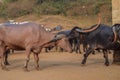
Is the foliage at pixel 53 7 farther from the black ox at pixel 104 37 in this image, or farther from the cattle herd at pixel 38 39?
the cattle herd at pixel 38 39

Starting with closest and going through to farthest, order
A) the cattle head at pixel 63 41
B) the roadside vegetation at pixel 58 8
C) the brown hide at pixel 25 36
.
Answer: the cattle head at pixel 63 41
the brown hide at pixel 25 36
the roadside vegetation at pixel 58 8

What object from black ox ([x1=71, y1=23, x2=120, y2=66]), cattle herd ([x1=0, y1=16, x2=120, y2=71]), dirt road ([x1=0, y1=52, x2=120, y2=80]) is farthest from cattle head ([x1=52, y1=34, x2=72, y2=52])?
black ox ([x1=71, y1=23, x2=120, y2=66])

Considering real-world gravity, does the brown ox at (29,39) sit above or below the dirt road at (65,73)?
above

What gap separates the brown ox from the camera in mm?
12586

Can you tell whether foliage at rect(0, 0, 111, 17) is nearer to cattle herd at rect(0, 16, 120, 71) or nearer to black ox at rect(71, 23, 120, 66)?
black ox at rect(71, 23, 120, 66)

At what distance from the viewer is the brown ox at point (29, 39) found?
41.3 feet

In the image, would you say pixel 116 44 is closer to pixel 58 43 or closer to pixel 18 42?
pixel 58 43

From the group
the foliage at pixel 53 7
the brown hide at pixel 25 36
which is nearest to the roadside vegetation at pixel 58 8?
the foliage at pixel 53 7

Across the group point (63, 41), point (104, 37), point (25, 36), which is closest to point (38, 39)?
point (25, 36)

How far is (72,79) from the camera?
35.9ft

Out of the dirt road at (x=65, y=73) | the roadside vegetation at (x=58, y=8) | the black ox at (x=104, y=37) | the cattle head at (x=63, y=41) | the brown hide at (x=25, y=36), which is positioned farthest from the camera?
the roadside vegetation at (x=58, y=8)

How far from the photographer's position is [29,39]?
12.6 metres

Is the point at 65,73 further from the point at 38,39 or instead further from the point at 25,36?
the point at 25,36

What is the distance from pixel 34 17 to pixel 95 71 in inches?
931
